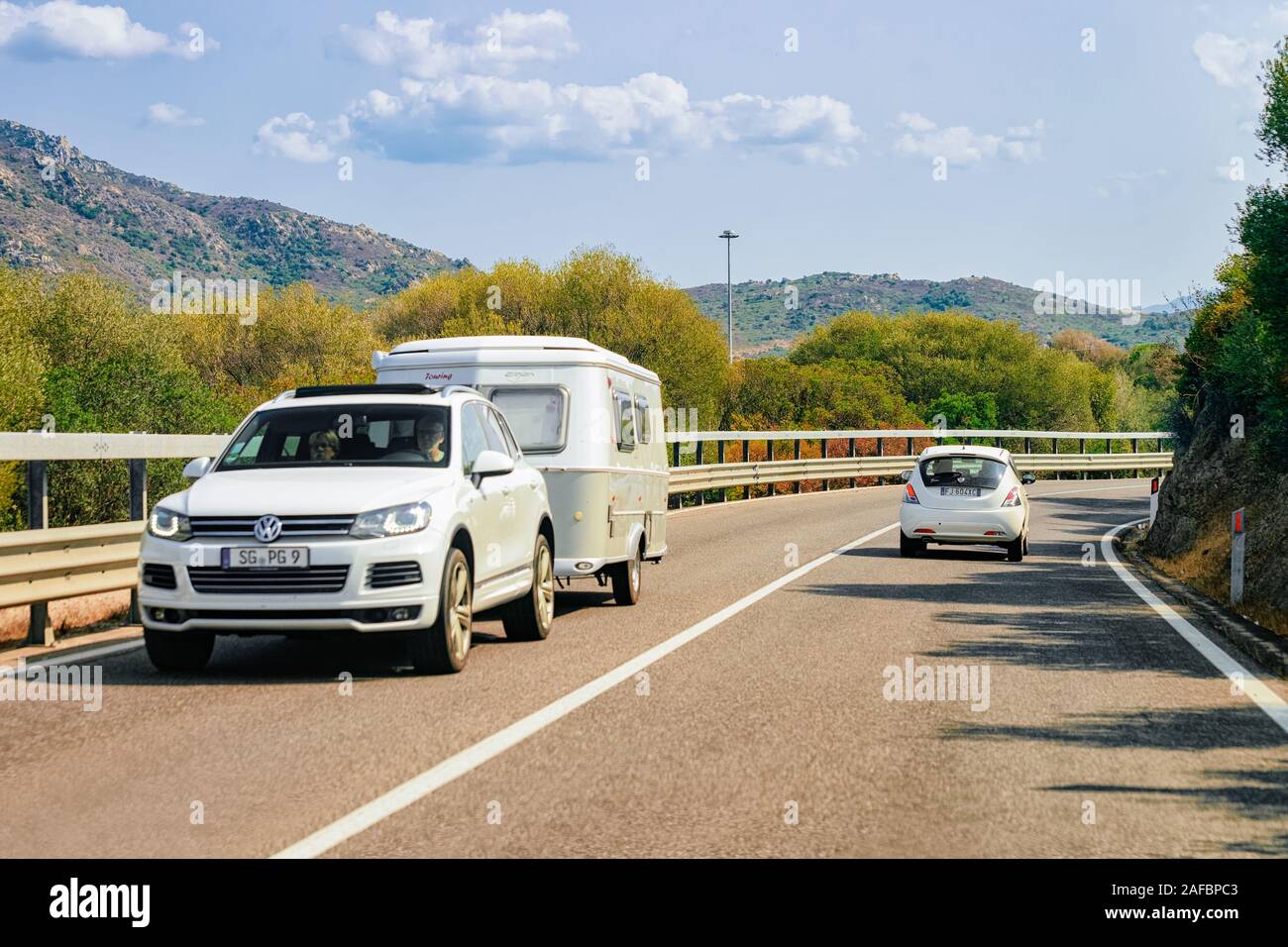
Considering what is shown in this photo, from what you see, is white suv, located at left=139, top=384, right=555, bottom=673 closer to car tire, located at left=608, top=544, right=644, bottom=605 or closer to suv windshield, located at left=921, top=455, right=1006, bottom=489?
car tire, located at left=608, top=544, right=644, bottom=605

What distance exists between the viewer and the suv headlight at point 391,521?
9.05 m

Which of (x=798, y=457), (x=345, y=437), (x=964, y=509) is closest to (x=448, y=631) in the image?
(x=345, y=437)

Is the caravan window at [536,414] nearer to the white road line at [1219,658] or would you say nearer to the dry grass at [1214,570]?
the white road line at [1219,658]

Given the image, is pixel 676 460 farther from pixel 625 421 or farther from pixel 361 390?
pixel 361 390

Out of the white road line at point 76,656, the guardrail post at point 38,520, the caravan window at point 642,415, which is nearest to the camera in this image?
the white road line at point 76,656

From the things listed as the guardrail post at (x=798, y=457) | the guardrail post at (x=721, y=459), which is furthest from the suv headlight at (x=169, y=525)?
the guardrail post at (x=798, y=457)

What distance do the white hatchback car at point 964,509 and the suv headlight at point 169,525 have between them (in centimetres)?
1230

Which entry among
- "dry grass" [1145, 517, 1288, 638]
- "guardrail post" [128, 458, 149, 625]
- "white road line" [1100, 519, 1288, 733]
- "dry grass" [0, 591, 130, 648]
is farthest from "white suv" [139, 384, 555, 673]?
"dry grass" [1145, 517, 1288, 638]

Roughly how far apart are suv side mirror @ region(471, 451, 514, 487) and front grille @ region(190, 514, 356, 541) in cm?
130

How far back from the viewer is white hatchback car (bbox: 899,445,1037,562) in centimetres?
2006
